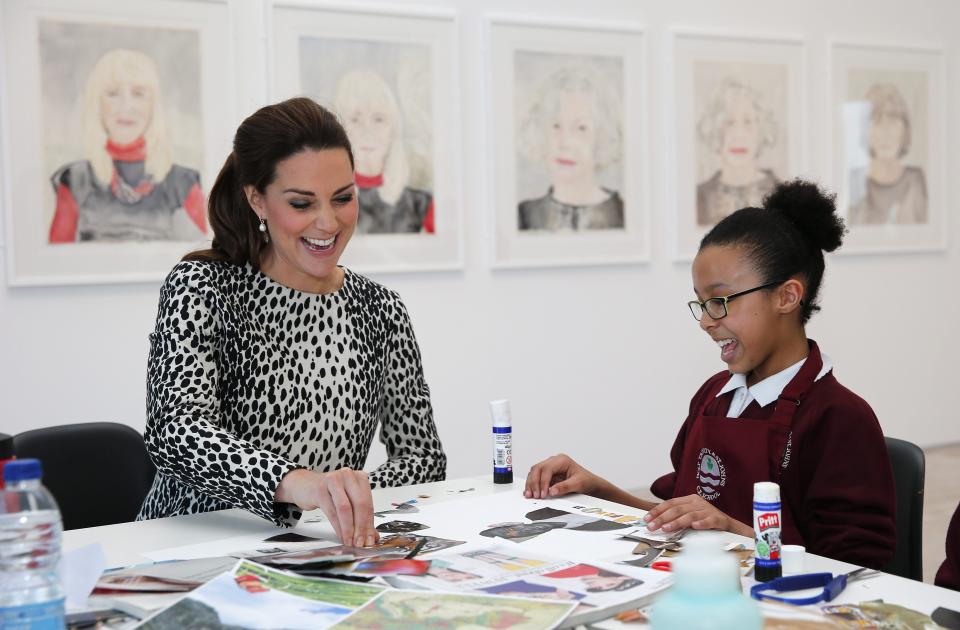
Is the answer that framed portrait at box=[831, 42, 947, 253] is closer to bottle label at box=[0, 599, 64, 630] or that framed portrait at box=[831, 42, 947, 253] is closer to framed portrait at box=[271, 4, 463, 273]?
framed portrait at box=[271, 4, 463, 273]

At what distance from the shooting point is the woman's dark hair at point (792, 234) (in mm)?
2168

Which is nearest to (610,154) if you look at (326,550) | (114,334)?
(114,334)

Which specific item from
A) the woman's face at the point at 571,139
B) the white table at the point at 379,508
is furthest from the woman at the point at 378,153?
the white table at the point at 379,508

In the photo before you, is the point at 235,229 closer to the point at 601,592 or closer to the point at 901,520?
the point at 601,592

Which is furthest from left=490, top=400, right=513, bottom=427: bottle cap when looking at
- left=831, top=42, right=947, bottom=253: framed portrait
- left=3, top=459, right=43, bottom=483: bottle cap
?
left=831, top=42, right=947, bottom=253: framed portrait

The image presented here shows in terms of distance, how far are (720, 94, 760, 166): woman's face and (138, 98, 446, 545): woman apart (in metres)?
3.31

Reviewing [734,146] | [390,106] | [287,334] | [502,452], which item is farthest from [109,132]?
[734,146]

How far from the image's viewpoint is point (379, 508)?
6.67 feet

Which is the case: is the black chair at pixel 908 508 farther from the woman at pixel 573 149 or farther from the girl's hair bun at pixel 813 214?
the woman at pixel 573 149

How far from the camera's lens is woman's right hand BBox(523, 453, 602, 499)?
210 cm

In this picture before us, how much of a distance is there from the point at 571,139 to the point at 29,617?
13.2ft

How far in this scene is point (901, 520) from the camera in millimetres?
2033

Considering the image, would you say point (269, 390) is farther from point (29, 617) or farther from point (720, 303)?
point (29, 617)

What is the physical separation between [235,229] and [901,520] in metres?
1.47
